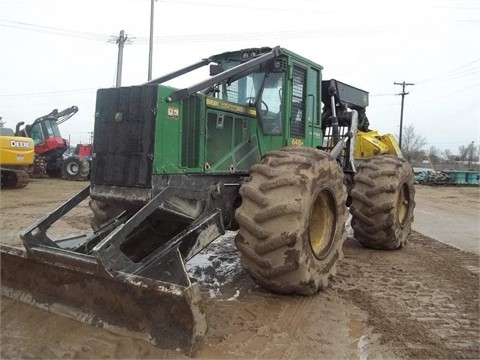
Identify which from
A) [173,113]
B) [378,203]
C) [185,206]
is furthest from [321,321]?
[378,203]

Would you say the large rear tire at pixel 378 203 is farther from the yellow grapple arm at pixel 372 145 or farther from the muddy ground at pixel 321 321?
the yellow grapple arm at pixel 372 145

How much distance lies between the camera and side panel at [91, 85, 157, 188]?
439cm

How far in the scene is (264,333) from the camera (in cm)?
401

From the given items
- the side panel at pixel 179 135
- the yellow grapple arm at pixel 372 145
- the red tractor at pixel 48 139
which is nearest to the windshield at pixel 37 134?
the red tractor at pixel 48 139

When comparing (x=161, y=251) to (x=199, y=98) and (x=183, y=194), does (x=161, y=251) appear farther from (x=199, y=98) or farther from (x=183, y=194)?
(x=199, y=98)

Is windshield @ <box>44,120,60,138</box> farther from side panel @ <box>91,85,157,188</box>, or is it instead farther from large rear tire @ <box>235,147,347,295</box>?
large rear tire @ <box>235,147,347,295</box>

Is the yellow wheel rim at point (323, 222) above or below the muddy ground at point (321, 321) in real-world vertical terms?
above

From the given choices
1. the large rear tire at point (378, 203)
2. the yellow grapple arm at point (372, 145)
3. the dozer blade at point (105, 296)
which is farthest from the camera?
the yellow grapple arm at point (372, 145)

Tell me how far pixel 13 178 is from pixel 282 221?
1524cm

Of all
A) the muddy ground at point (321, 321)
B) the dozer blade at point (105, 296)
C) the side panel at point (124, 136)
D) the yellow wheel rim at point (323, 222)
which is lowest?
the muddy ground at point (321, 321)

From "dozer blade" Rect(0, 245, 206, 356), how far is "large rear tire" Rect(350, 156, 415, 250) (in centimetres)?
432

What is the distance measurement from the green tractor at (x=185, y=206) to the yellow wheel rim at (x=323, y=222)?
13 mm

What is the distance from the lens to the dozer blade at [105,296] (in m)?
3.49

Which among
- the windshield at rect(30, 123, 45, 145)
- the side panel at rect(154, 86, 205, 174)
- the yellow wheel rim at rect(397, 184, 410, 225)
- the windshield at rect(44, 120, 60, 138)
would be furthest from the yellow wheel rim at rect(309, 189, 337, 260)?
the windshield at rect(30, 123, 45, 145)
